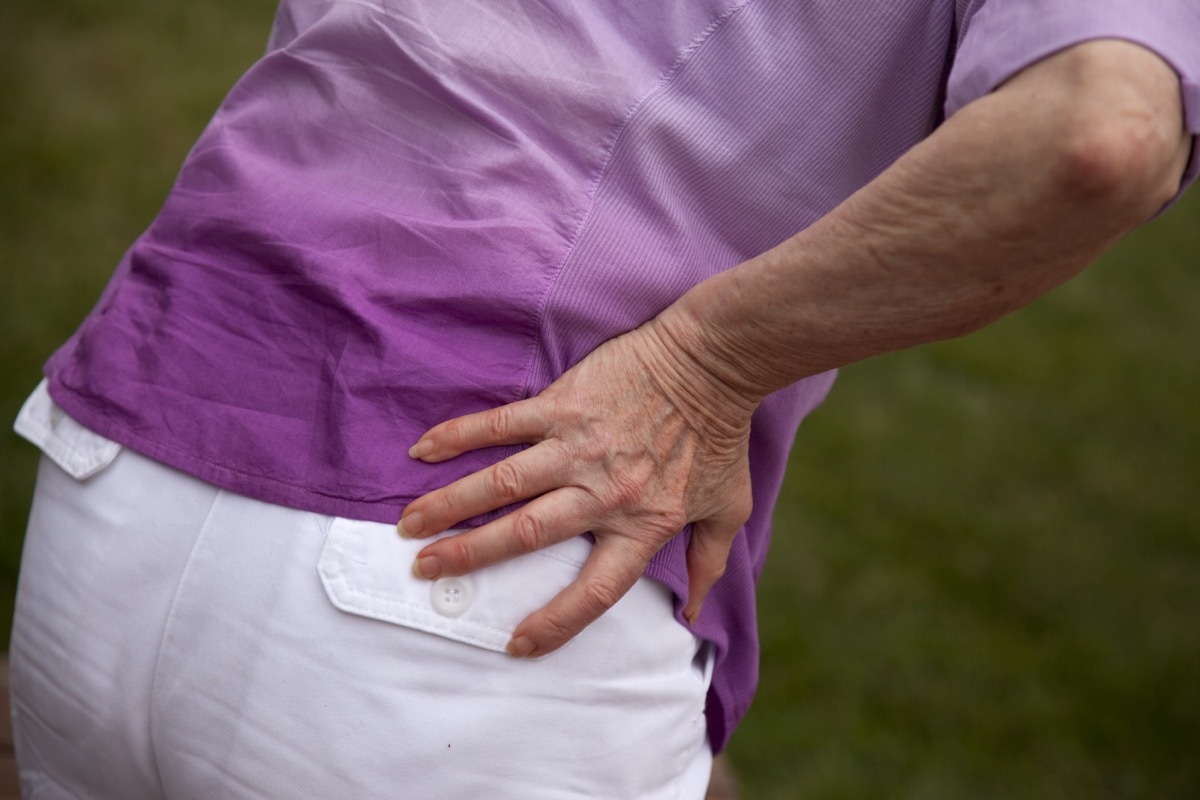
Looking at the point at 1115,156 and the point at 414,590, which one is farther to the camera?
the point at 414,590

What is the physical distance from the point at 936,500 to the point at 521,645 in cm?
311

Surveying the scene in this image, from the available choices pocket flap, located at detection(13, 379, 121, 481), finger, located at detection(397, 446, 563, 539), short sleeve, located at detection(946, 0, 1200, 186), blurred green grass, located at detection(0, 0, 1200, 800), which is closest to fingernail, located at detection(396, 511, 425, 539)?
finger, located at detection(397, 446, 563, 539)

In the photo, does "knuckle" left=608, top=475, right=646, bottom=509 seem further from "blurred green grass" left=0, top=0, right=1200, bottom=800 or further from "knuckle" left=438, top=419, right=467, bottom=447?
"blurred green grass" left=0, top=0, right=1200, bottom=800

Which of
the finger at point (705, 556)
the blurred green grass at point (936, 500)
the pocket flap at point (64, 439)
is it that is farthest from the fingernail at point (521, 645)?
the blurred green grass at point (936, 500)

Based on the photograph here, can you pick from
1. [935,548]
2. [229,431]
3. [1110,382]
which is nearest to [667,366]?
[229,431]

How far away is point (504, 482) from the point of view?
1.06 m

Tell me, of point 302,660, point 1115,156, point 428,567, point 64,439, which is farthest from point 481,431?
point 1115,156

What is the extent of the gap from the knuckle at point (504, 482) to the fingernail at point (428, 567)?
8cm

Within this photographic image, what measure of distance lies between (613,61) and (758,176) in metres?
0.18

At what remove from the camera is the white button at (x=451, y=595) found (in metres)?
1.03

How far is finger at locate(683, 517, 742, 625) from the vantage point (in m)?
1.21

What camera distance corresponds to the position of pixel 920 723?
10.4ft

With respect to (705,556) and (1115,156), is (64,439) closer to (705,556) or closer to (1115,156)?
(705,556)

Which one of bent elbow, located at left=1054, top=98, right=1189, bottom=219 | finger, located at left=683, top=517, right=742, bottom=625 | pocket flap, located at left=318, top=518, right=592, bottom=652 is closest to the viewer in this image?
bent elbow, located at left=1054, top=98, right=1189, bottom=219
